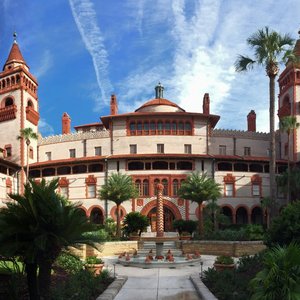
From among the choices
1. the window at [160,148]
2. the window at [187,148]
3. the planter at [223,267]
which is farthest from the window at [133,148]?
the planter at [223,267]

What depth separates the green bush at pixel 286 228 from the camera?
12586 millimetres

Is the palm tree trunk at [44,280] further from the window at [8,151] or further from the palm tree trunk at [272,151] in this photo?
the window at [8,151]

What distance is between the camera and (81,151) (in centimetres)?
5397

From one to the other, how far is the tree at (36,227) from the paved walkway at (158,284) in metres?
4.97

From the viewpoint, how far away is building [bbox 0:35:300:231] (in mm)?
48469

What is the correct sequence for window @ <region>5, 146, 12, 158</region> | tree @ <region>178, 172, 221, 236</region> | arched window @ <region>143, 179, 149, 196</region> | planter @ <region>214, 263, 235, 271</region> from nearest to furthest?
1. planter @ <region>214, 263, 235, 271</region>
2. tree @ <region>178, 172, 221, 236</region>
3. arched window @ <region>143, 179, 149, 196</region>
4. window @ <region>5, 146, 12, 158</region>

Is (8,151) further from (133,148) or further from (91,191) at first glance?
(133,148)

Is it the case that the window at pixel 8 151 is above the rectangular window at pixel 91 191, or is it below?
above

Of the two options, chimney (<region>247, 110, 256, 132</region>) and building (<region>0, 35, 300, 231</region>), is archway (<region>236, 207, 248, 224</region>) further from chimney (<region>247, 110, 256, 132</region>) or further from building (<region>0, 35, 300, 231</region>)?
chimney (<region>247, 110, 256, 132</region>)

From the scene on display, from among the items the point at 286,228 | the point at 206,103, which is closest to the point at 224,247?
the point at 286,228

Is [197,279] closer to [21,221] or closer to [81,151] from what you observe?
[21,221]

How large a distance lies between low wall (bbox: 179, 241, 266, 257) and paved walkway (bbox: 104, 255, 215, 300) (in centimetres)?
→ 560

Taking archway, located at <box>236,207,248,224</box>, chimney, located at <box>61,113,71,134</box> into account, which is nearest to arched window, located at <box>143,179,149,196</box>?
archway, located at <box>236,207,248,224</box>

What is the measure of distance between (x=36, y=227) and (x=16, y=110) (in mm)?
46945
